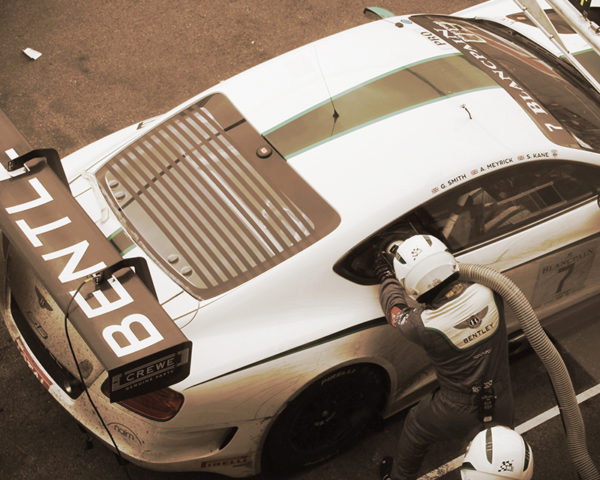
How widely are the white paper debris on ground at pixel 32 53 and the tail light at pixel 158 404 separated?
159 inches

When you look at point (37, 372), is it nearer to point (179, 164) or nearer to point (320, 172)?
point (179, 164)

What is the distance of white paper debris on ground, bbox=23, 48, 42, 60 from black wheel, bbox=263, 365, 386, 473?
13.9 feet

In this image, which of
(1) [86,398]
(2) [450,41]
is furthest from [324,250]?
(2) [450,41]

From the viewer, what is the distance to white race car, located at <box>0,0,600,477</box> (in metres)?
3.27

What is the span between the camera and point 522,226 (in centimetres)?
377

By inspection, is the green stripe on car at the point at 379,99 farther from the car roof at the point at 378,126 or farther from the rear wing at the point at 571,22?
the rear wing at the point at 571,22

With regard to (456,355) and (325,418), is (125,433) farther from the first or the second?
(456,355)

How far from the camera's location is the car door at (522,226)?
3514 millimetres

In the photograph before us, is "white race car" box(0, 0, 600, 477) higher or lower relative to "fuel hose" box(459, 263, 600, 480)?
higher

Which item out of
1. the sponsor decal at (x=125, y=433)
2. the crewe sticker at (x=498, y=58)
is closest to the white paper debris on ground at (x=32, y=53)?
the crewe sticker at (x=498, y=58)

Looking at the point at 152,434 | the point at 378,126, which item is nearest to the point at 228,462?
the point at 152,434

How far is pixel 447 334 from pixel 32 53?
4.69 meters

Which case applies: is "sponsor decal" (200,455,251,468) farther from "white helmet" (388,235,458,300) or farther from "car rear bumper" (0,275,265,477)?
"white helmet" (388,235,458,300)

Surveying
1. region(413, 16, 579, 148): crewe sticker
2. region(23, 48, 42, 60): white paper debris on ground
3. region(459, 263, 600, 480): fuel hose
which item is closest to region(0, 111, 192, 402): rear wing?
region(459, 263, 600, 480): fuel hose
